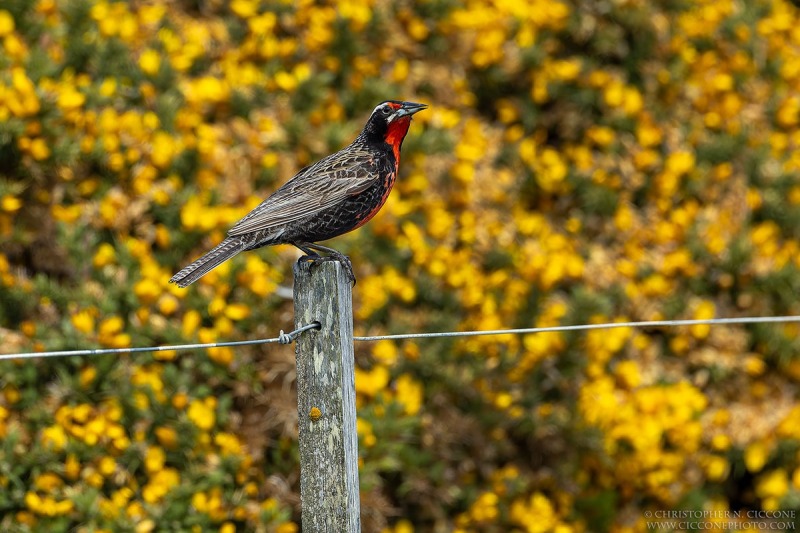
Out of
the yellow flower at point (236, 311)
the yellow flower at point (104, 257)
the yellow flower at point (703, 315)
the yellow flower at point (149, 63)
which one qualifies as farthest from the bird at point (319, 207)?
the yellow flower at point (703, 315)

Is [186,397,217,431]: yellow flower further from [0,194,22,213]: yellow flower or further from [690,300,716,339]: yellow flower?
[690,300,716,339]: yellow flower

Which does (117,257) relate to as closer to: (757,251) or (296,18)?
(296,18)

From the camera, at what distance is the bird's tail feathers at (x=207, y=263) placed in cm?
365

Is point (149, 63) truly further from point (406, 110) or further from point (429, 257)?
point (406, 110)

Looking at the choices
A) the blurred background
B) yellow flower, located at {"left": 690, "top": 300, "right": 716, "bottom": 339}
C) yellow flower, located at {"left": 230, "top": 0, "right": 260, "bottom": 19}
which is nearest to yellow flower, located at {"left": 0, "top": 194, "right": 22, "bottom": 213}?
the blurred background

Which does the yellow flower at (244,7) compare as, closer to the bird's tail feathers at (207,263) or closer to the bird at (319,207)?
the bird at (319,207)

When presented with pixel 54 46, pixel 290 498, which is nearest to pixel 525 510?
pixel 290 498

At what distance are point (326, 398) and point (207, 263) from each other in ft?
2.51

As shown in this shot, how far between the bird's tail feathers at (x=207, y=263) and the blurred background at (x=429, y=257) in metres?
1.42

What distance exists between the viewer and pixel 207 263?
383 cm

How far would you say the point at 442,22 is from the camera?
24.9ft

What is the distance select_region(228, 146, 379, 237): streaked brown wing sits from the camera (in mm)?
4133

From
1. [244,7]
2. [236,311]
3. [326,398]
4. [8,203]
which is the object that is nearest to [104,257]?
[8,203]

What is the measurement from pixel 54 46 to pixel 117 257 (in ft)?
5.05
